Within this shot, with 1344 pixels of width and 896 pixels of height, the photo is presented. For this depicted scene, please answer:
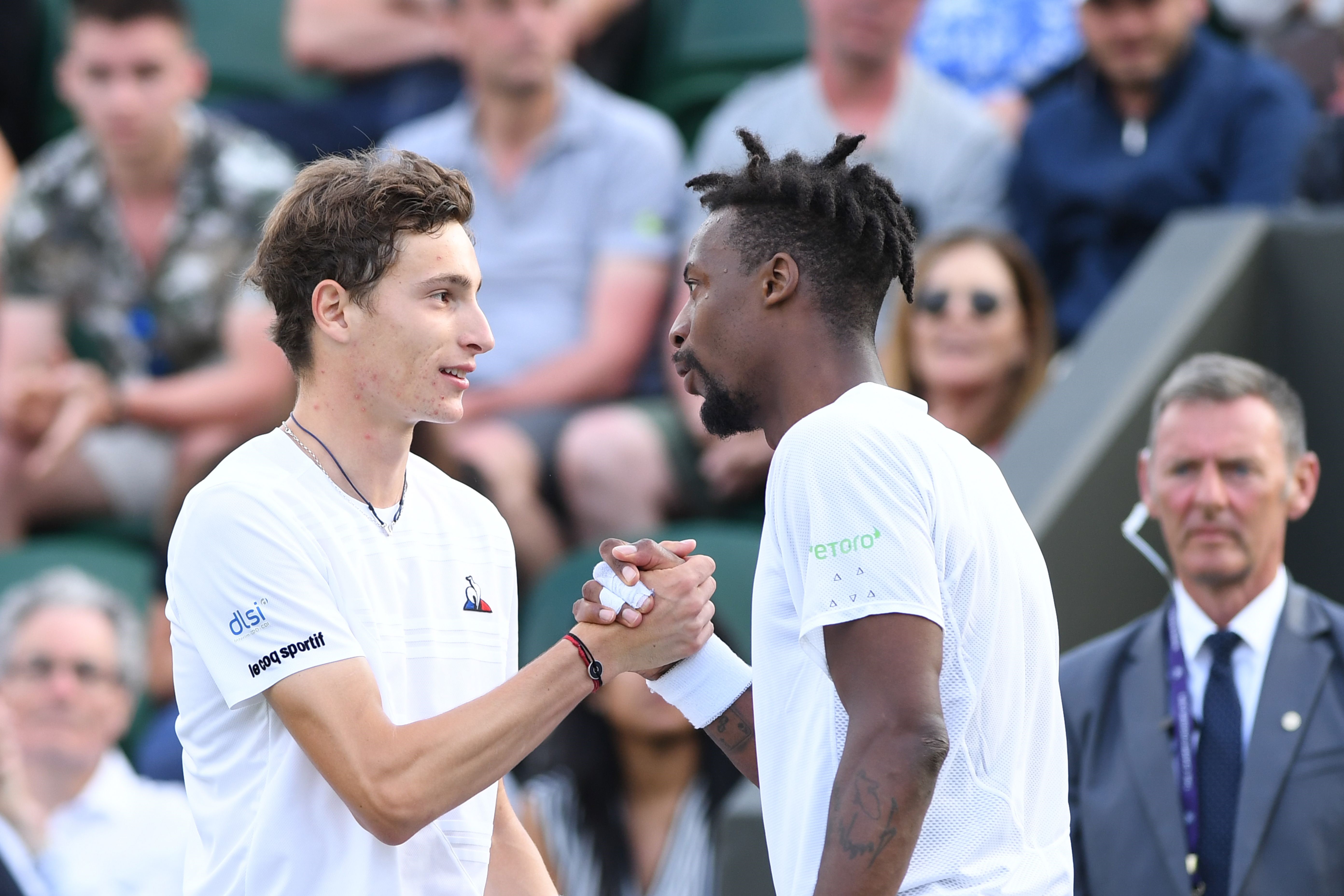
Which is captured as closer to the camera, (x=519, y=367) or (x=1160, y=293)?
(x=1160, y=293)

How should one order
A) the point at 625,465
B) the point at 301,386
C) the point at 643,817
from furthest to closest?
the point at 625,465 < the point at 643,817 < the point at 301,386

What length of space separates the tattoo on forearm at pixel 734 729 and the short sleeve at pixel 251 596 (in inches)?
25.5

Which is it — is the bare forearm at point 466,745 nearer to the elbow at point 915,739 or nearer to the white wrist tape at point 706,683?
the white wrist tape at point 706,683

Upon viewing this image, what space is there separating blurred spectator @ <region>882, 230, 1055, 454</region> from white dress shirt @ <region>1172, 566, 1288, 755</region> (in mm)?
1562

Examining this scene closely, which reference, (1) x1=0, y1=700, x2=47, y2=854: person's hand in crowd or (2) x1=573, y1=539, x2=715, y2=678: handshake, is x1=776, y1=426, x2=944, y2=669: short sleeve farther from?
(1) x1=0, y1=700, x2=47, y2=854: person's hand in crowd

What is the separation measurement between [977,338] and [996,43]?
6.92ft

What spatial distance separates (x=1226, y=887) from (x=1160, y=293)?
6.99 feet

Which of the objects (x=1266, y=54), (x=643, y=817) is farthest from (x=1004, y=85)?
(x=643, y=817)

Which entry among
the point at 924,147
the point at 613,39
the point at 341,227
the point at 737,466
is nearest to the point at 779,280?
the point at 341,227

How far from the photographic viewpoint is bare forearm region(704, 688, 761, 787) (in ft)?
9.20

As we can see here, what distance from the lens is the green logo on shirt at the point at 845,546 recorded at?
88.6 inches

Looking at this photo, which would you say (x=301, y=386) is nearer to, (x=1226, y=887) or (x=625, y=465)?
(x=1226, y=887)

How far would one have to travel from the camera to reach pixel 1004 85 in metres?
6.84

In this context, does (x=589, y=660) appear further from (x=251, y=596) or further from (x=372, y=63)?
(x=372, y=63)
